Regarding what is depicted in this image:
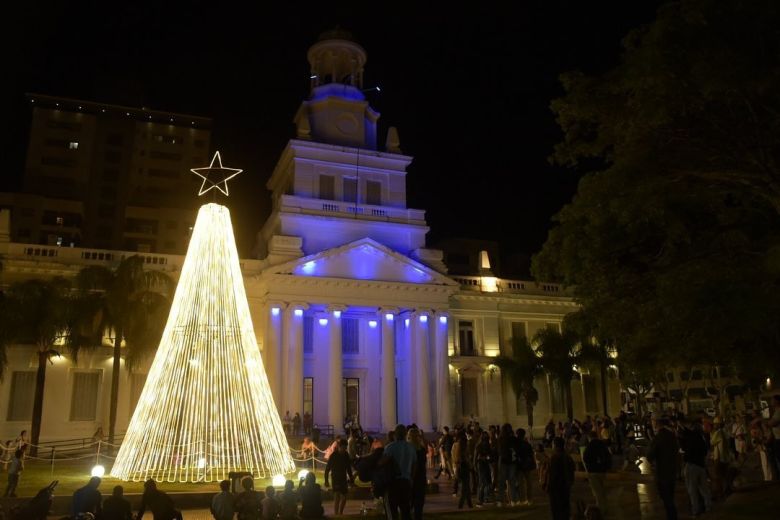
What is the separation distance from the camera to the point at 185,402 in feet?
52.0

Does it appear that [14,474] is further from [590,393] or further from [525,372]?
[590,393]

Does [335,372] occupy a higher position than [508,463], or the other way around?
[335,372]

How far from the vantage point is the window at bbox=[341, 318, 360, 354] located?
38.3 metres

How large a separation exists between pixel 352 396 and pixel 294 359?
508 centimetres

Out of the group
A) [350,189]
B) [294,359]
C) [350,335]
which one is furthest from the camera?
[350,189]

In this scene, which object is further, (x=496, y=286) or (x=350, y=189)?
(x=496, y=286)

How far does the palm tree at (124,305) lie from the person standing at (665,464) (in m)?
21.0

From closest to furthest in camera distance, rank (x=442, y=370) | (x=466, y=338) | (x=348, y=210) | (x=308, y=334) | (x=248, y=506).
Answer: (x=248, y=506) → (x=308, y=334) → (x=442, y=370) → (x=348, y=210) → (x=466, y=338)

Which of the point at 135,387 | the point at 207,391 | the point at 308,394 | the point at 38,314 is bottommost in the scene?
the point at 207,391

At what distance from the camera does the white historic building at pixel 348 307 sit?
3281 cm

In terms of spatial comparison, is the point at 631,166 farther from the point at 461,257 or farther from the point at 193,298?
the point at 461,257

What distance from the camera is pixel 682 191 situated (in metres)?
13.0

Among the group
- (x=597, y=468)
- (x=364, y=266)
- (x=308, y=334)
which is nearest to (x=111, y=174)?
(x=308, y=334)

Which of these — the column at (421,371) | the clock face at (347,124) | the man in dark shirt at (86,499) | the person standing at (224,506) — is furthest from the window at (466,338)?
the man in dark shirt at (86,499)
